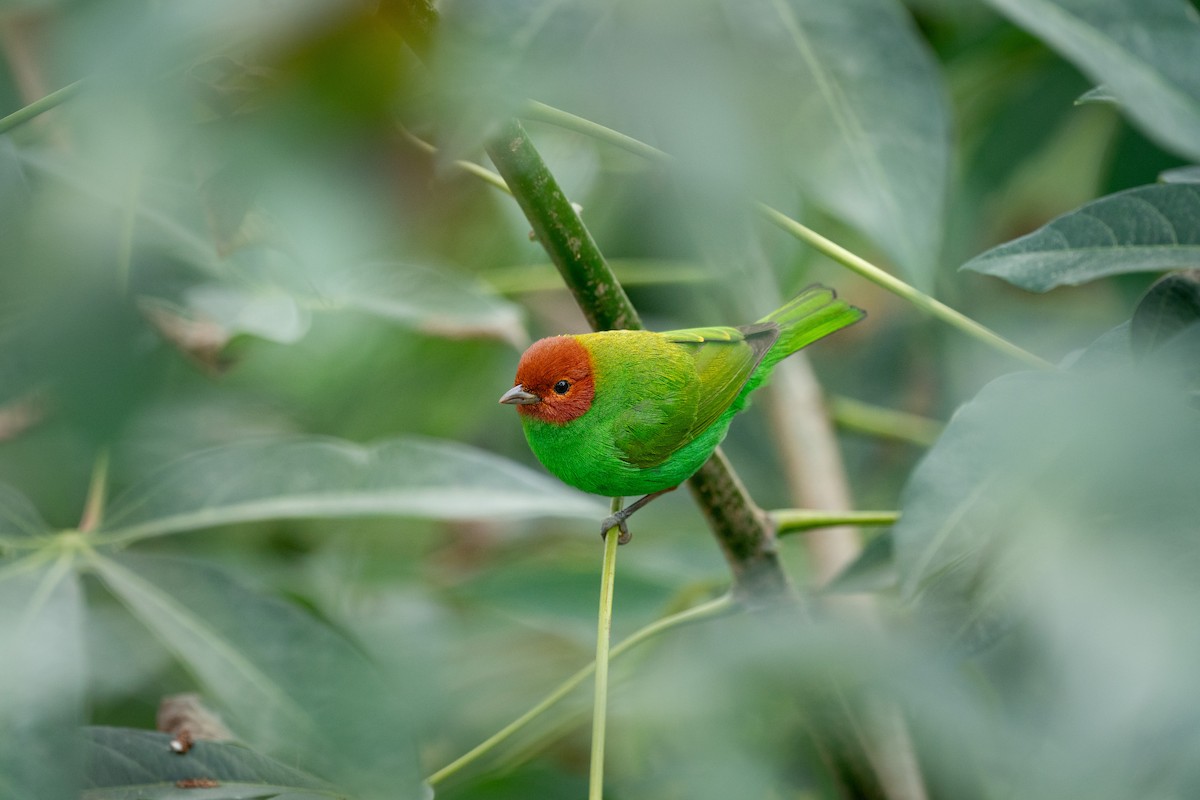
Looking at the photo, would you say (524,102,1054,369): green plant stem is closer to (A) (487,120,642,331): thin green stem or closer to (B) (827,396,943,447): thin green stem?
(A) (487,120,642,331): thin green stem

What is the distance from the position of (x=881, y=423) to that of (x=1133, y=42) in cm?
166

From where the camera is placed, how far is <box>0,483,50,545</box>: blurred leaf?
1704mm

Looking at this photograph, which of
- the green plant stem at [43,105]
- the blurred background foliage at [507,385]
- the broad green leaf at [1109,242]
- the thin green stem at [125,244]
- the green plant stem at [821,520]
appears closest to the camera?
the blurred background foliage at [507,385]

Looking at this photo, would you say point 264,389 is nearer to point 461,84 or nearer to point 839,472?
point 839,472

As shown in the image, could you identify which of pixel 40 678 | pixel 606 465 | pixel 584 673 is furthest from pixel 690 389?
pixel 40 678

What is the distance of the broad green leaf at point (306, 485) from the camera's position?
1.86m

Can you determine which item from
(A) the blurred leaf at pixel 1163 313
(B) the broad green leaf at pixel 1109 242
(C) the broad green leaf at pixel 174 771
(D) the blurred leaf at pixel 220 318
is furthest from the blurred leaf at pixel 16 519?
(A) the blurred leaf at pixel 1163 313

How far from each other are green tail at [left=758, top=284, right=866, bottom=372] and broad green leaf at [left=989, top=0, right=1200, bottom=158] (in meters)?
0.69

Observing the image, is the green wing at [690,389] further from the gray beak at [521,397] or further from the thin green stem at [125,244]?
the thin green stem at [125,244]

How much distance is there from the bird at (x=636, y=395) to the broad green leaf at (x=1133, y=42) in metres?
0.64

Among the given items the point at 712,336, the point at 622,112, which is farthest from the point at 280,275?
the point at 622,112

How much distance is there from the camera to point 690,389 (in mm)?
1838

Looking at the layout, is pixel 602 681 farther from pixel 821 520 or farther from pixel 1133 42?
pixel 1133 42

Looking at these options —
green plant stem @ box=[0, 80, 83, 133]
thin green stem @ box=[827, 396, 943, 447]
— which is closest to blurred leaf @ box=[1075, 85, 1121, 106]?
green plant stem @ box=[0, 80, 83, 133]
